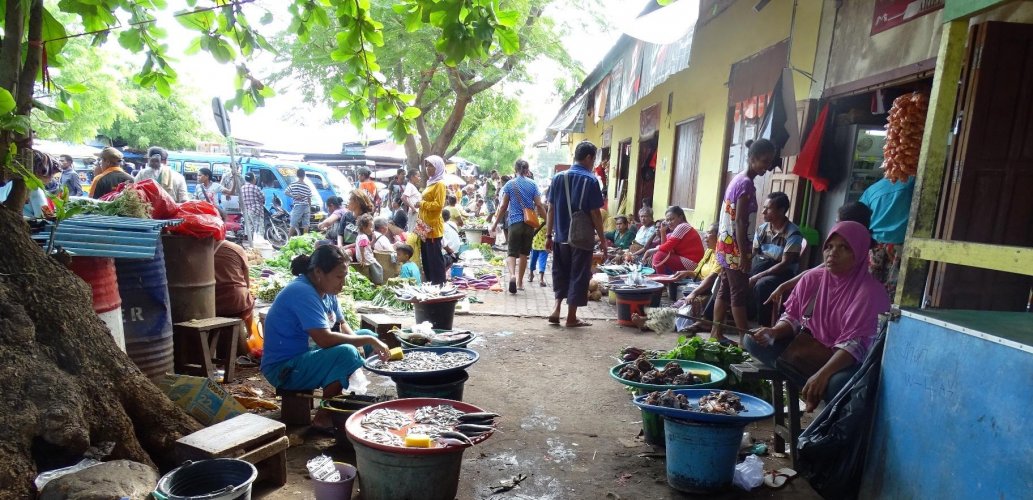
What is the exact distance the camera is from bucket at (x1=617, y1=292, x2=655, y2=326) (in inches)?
282

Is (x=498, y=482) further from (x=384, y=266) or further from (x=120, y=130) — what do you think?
(x=120, y=130)

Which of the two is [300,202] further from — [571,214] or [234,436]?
[234,436]

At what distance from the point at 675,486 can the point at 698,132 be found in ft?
23.2

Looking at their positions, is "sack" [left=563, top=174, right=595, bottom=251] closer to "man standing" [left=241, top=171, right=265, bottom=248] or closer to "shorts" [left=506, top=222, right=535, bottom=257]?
"shorts" [left=506, top=222, right=535, bottom=257]

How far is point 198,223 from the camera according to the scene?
187 inches

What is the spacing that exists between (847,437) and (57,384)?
3.77m

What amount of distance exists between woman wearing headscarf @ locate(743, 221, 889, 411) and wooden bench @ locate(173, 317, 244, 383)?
4097mm

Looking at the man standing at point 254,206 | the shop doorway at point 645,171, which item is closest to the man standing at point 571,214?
the shop doorway at point 645,171

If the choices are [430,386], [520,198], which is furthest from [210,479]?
[520,198]

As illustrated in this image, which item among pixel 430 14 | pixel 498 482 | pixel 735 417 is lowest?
pixel 498 482

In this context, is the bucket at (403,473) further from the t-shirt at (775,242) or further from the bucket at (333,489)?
the t-shirt at (775,242)

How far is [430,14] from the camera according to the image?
3.50 m

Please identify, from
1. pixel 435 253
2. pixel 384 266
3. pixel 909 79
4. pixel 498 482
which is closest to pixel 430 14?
pixel 498 482

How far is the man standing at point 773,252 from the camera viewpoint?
225 inches
